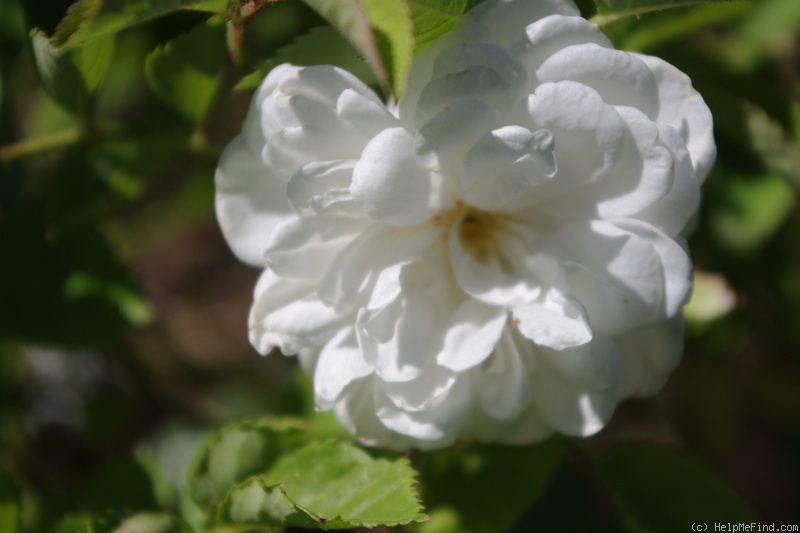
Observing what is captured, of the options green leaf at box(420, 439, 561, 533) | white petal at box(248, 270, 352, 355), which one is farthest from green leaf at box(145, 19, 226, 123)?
green leaf at box(420, 439, 561, 533)

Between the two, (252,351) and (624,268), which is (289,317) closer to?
(624,268)

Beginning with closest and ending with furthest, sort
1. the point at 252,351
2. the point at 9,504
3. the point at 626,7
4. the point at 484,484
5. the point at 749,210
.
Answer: the point at 626,7, the point at 9,504, the point at 484,484, the point at 749,210, the point at 252,351

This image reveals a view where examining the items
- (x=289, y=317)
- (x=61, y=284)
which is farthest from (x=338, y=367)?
(x=61, y=284)

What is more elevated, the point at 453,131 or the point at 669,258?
the point at 453,131

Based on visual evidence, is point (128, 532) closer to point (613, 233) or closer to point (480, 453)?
point (480, 453)

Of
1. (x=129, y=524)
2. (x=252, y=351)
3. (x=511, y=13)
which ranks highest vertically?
(x=511, y=13)

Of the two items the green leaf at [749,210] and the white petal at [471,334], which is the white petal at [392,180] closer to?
the white petal at [471,334]
